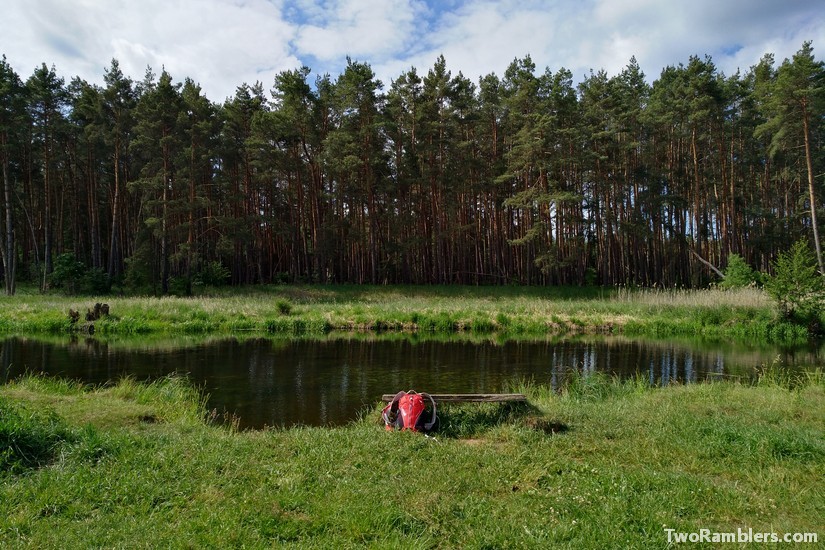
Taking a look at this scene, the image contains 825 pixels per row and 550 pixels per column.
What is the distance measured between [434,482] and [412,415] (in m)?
2.46

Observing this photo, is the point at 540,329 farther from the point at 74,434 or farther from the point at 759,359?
the point at 74,434

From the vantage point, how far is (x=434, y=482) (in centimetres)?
512

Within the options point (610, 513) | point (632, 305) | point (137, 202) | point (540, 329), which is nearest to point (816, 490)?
point (610, 513)

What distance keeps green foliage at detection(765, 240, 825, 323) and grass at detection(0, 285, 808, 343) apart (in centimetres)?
73

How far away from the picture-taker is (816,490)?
488 centimetres

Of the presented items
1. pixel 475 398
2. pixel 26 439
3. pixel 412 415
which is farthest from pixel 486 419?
pixel 26 439

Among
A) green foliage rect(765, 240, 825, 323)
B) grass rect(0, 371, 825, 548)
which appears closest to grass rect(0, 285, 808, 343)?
green foliage rect(765, 240, 825, 323)

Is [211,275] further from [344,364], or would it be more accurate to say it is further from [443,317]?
[344,364]

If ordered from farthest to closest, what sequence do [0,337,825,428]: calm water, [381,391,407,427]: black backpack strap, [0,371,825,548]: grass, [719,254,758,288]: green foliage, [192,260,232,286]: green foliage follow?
1. [192,260,232,286]: green foliage
2. [719,254,758,288]: green foliage
3. [0,337,825,428]: calm water
4. [381,391,407,427]: black backpack strap
5. [0,371,825,548]: grass

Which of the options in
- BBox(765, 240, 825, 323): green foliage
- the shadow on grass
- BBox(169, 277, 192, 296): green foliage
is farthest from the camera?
BBox(169, 277, 192, 296): green foliage

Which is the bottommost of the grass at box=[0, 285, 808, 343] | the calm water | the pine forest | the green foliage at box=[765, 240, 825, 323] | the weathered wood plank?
the calm water

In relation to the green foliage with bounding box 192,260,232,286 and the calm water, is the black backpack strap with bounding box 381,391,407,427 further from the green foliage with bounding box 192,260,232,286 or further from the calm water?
the green foliage with bounding box 192,260,232,286

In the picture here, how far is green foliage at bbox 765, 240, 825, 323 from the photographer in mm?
20078

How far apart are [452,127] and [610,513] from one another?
34.5 m
